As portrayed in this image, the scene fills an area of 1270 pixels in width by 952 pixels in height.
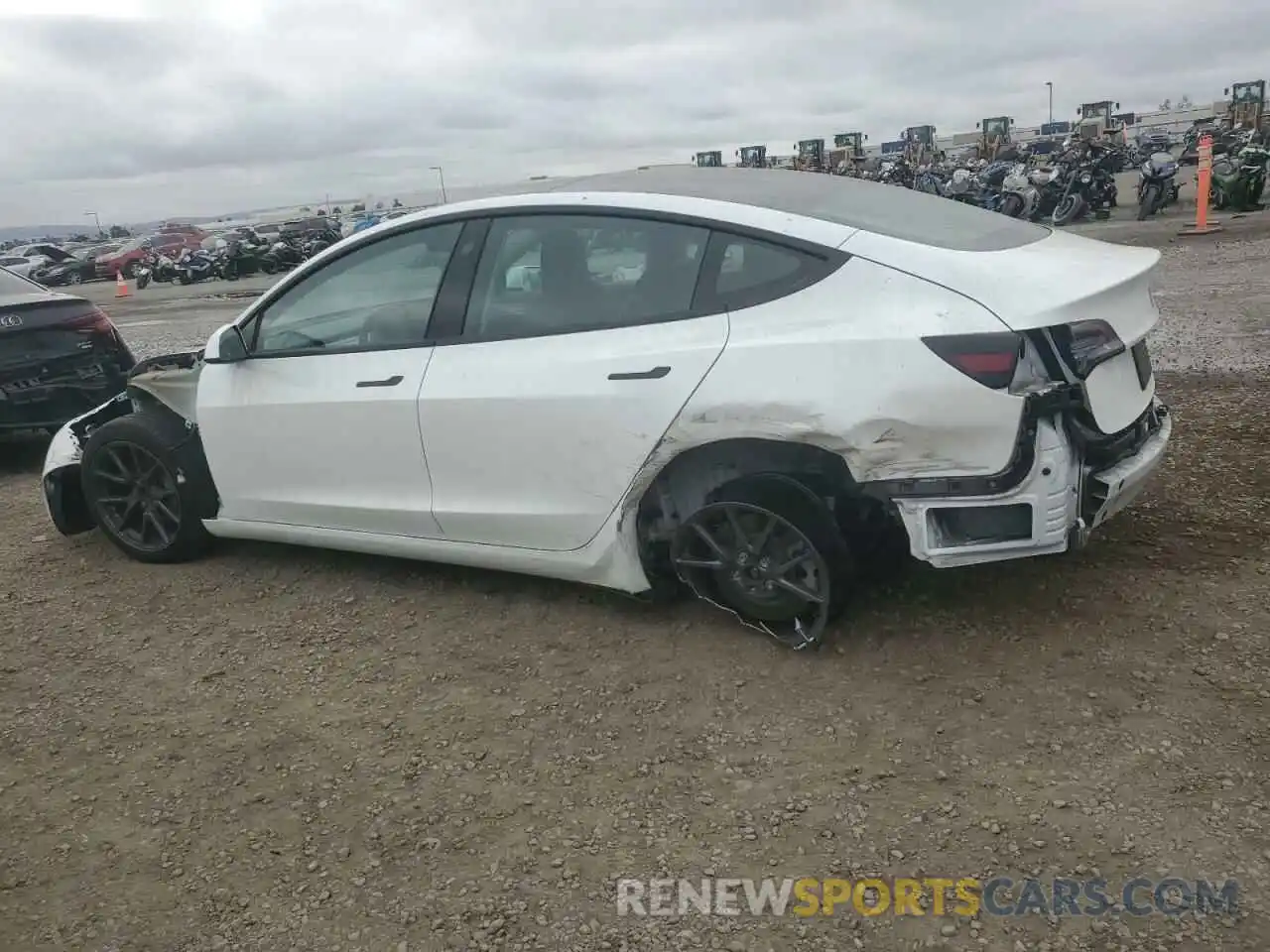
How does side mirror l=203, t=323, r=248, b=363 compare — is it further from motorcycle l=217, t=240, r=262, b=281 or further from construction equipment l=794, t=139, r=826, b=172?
construction equipment l=794, t=139, r=826, b=172

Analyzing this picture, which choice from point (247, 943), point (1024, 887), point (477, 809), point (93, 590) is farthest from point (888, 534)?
point (93, 590)

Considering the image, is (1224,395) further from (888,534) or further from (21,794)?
(21,794)

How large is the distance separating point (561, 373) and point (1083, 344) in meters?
1.60

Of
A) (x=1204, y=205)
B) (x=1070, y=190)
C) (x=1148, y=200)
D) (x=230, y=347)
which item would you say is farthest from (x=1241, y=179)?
(x=230, y=347)

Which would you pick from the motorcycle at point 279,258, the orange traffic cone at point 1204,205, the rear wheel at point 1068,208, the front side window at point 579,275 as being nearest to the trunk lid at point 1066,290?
the front side window at point 579,275

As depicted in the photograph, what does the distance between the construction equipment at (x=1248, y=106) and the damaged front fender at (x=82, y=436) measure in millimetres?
40088

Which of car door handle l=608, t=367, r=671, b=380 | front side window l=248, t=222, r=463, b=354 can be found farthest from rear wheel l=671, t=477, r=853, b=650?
front side window l=248, t=222, r=463, b=354

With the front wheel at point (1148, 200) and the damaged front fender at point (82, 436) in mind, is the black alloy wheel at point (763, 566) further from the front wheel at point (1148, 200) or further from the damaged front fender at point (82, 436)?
the front wheel at point (1148, 200)

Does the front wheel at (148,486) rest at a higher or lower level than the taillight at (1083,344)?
lower

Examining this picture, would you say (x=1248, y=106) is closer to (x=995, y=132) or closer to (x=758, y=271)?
(x=995, y=132)

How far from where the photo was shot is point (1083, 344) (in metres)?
2.99

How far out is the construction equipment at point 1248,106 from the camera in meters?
36.1

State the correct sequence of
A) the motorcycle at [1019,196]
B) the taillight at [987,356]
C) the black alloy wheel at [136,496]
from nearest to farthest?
the taillight at [987,356]
the black alloy wheel at [136,496]
the motorcycle at [1019,196]

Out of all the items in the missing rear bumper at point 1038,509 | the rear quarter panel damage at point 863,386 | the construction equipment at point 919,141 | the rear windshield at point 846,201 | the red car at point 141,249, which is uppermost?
the construction equipment at point 919,141
